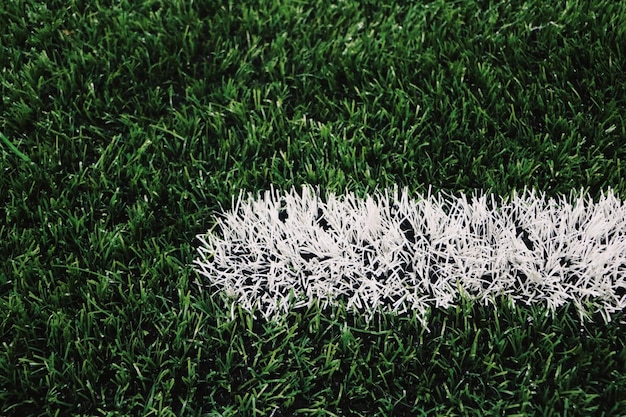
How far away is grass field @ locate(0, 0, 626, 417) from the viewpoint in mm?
1624

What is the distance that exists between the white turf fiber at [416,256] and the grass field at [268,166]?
0.18 ft

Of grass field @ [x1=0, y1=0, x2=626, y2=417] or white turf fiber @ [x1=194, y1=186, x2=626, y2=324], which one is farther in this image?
white turf fiber @ [x1=194, y1=186, x2=626, y2=324]

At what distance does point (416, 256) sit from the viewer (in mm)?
1805

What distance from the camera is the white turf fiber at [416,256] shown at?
176 centimetres

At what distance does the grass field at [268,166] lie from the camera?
5.33 ft

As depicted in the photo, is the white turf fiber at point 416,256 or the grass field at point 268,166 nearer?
the grass field at point 268,166

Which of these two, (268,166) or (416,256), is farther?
(268,166)

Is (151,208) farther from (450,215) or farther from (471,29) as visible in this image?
(471,29)

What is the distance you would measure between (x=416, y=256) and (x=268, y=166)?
0.62m

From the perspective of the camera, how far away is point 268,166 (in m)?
2.11

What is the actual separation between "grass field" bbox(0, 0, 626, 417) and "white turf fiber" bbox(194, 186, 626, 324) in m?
0.06

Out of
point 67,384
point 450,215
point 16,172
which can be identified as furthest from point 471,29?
point 67,384

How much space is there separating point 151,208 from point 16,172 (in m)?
0.49

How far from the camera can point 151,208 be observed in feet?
6.53
